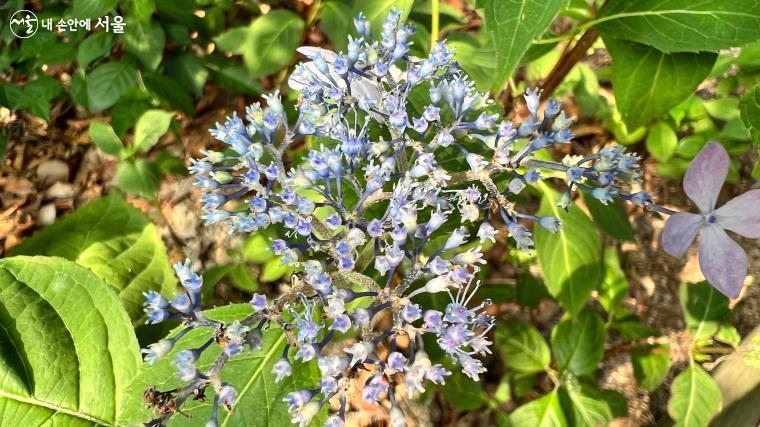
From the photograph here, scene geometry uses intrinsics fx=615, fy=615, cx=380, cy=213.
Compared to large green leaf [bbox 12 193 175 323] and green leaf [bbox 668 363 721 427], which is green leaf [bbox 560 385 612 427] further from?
large green leaf [bbox 12 193 175 323]

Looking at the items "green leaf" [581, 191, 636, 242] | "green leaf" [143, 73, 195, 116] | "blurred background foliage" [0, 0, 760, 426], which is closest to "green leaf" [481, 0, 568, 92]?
"blurred background foliage" [0, 0, 760, 426]

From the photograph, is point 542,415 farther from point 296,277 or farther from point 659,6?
point 659,6

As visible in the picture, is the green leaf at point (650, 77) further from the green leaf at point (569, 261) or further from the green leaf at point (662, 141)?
the green leaf at point (662, 141)

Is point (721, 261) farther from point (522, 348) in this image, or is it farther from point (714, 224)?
point (522, 348)

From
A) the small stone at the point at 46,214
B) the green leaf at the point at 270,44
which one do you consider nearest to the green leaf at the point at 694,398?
the green leaf at the point at 270,44

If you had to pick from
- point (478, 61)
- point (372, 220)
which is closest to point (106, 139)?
point (478, 61)

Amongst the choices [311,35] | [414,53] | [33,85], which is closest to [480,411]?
[414,53]

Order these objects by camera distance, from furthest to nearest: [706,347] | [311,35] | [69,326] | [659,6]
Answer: [311,35]
[706,347]
[69,326]
[659,6]
